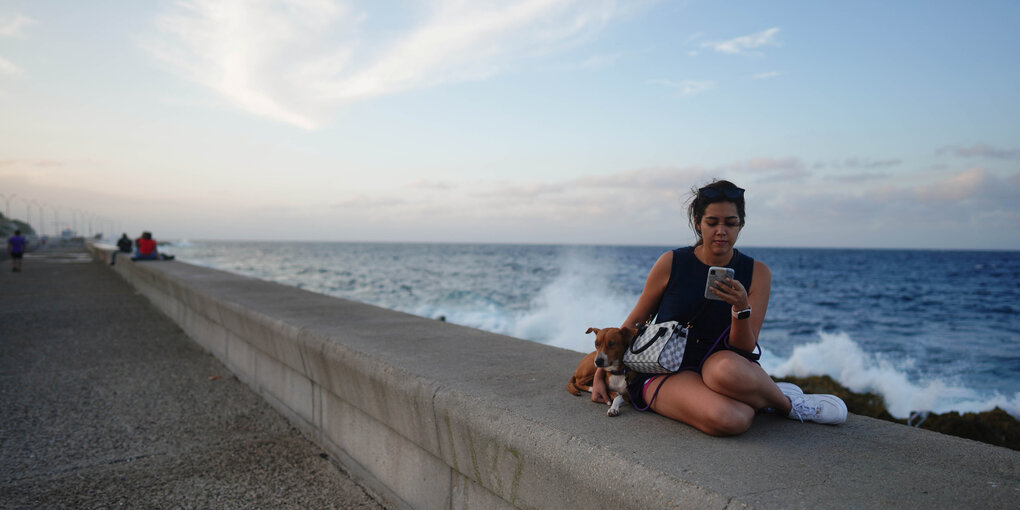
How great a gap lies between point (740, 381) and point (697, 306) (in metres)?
0.48

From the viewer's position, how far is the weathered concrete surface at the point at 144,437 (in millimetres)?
3604

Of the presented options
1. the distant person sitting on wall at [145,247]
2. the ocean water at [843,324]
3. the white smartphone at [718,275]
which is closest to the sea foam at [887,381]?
the ocean water at [843,324]

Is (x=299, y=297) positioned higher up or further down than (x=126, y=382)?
higher up

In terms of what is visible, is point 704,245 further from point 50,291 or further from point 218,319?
point 50,291

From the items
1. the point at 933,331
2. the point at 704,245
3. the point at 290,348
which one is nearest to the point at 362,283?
the point at 933,331

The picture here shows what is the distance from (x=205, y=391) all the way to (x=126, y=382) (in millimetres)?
1029

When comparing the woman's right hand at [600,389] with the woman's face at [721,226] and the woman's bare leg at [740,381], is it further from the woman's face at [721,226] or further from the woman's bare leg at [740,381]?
the woman's face at [721,226]

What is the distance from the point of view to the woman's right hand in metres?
2.98

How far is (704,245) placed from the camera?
3.03 metres

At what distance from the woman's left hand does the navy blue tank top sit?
0.35m

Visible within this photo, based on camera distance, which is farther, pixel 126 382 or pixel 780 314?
pixel 780 314

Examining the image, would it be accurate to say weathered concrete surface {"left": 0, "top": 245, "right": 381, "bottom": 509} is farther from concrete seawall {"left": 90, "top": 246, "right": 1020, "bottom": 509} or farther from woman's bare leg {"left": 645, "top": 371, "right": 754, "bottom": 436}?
woman's bare leg {"left": 645, "top": 371, "right": 754, "bottom": 436}

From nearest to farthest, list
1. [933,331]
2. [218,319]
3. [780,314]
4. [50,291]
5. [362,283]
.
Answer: [218,319] → [50,291] → [933,331] → [780,314] → [362,283]

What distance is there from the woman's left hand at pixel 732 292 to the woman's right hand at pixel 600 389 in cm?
73
